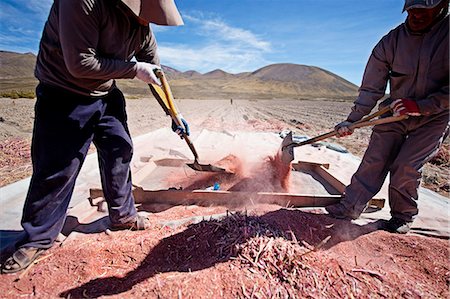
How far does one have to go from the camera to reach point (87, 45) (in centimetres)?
141

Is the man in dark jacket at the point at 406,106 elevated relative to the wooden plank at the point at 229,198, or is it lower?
elevated

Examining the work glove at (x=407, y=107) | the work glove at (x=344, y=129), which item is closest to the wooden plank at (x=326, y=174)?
the work glove at (x=344, y=129)

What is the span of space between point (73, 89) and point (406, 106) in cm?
220

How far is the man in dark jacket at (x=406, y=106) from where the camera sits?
6.07ft

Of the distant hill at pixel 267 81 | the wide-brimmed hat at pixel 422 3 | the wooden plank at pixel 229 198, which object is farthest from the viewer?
the distant hill at pixel 267 81

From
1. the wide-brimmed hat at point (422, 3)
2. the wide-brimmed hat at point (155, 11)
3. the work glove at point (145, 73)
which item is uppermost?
the wide-brimmed hat at point (422, 3)

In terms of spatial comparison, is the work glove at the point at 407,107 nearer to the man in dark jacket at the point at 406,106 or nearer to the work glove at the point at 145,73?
the man in dark jacket at the point at 406,106

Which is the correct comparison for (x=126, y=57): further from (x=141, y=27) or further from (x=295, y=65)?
(x=295, y=65)

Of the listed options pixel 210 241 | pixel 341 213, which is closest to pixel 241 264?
pixel 210 241

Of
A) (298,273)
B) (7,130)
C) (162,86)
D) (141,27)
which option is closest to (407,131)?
(298,273)

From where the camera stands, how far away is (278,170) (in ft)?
10.3

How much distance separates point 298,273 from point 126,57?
168 cm

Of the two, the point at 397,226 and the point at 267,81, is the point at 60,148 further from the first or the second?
the point at 267,81

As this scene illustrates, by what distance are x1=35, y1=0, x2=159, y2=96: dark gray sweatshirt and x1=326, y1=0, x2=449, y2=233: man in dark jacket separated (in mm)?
1834
